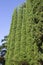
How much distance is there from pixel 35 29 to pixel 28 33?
3.51 meters

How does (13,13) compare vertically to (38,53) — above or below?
above

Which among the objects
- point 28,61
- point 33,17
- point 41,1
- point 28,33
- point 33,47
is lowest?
point 28,61

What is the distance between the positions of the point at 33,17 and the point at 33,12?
Result: 0.81 m

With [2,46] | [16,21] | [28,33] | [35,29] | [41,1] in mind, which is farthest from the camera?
[2,46]

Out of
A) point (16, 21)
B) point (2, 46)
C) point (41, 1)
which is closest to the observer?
point (41, 1)

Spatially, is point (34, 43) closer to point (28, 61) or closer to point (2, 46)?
point (28, 61)

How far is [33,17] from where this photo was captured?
18.6m

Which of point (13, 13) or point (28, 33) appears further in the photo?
point (13, 13)

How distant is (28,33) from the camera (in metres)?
21.0

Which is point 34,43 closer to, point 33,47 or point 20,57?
point 33,47

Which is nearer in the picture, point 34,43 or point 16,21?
point 34,43

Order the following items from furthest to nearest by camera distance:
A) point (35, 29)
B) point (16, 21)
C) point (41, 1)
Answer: point (16, 21), point (41, 1), point (35, 29)

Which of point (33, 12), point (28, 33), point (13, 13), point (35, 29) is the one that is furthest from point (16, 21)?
point (35, 29)

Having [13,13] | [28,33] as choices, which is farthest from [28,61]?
[13,13]
